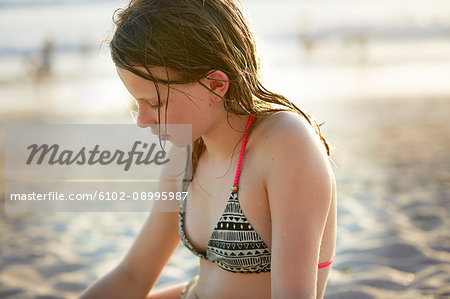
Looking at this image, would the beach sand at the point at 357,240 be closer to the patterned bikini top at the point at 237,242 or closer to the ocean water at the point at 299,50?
the patterned bikini top at the point at 237,242

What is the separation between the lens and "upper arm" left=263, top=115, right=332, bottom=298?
1.38 meters

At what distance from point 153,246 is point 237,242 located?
0.54 m

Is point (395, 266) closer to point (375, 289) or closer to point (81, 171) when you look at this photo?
point (375, 289)

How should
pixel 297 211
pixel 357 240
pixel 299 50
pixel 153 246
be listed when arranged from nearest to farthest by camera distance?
1. pixel 297 211
2. pixel 153 246
3. pixel 357 240
4. pixel 299 50

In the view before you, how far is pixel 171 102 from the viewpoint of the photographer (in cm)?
153

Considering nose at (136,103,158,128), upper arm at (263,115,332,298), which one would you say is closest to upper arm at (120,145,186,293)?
nose at (136,103,158,128)

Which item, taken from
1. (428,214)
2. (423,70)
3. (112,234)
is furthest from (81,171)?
(423,70)

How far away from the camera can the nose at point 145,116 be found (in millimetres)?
1578

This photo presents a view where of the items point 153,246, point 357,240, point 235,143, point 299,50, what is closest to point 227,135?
point 235,143

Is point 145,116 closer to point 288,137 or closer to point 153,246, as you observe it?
point 288,137

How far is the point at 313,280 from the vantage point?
1.40m

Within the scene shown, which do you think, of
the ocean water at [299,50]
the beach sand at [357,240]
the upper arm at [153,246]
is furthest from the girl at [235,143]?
the ocean water at [299,50]

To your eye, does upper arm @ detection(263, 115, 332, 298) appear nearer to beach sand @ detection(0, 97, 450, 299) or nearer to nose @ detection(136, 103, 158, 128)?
nose @ detection(136, 103, 158, 128)

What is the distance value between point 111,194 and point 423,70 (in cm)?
1080
